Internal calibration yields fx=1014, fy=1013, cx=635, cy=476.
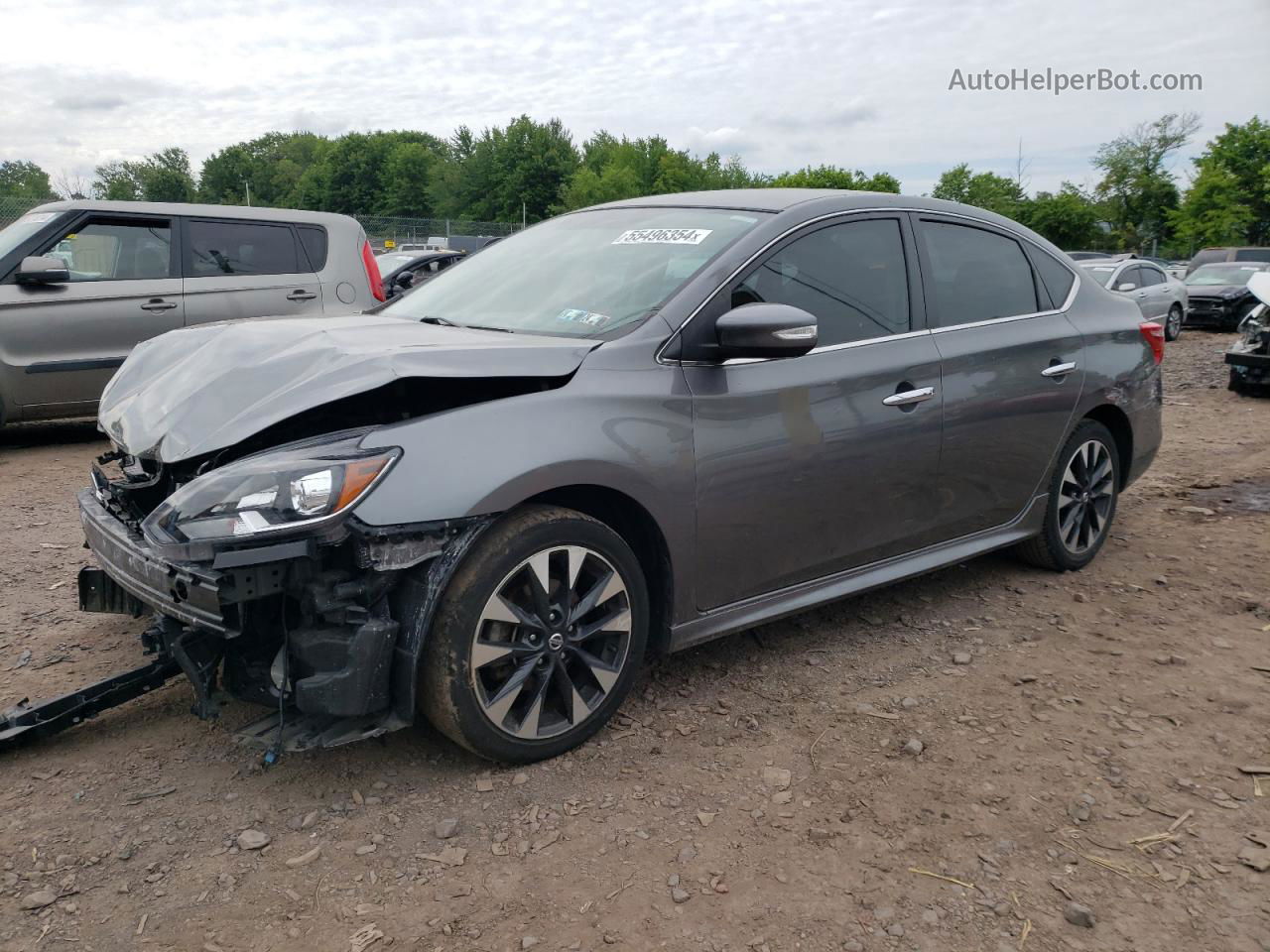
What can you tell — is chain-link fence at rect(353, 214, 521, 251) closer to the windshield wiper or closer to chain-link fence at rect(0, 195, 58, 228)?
chain-link fence at rect(0, 195, 58, 228)

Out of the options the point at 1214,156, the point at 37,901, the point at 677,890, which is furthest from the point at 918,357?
the point at 1214,156

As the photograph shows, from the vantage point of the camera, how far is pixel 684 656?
A: 12.3ft

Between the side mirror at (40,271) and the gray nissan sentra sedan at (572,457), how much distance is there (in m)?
4.06

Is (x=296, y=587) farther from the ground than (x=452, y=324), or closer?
closer

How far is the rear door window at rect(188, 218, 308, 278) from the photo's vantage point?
7.68 m

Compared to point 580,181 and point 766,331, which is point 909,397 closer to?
point 766,331

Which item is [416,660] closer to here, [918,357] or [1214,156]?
[918,357]

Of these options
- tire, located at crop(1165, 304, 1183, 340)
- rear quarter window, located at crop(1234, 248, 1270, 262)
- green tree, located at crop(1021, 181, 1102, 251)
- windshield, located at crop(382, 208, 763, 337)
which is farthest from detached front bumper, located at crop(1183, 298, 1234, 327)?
green tree, located at crop(1021, 181, 1102, 251)

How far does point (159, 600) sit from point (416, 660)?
68cm

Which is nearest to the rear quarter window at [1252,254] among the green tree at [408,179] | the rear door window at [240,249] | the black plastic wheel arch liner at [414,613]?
the rear door window at [240,249]

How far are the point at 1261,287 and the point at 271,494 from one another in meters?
10.7

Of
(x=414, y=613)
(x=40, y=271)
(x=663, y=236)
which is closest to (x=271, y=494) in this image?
(x=414, y=613)

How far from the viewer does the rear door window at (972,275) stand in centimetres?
396

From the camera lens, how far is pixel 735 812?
8.95 ft
